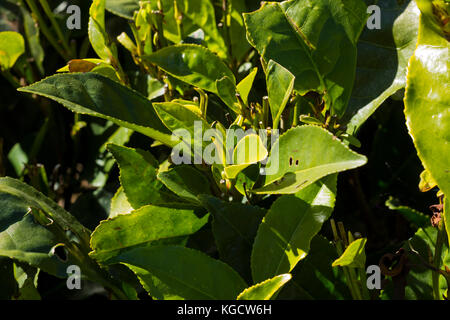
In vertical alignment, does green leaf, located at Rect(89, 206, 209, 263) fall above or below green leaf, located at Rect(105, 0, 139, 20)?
below

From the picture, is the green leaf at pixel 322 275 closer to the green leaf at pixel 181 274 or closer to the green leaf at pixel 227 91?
the green leaf at pixel 181 274

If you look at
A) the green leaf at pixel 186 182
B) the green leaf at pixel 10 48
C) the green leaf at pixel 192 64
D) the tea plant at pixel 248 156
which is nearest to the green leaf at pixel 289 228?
the tea plant at pixel 248 156

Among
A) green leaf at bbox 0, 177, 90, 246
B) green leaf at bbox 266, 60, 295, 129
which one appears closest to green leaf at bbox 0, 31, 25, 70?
green leaf at bbox 0, 177, 90, 246

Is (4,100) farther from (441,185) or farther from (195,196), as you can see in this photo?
(441,185)

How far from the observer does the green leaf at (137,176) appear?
2.98ft

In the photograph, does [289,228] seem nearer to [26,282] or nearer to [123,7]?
[26,282]

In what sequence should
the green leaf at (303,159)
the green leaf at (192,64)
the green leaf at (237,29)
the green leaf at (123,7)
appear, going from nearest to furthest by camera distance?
the green leaf at (303,159), the green leaf at (192,64), the green leaf at (237,29), the green leaf at (123,7)

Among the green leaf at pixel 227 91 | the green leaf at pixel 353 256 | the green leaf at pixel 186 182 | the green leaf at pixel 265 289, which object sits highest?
the green leaf at pixel 227 91

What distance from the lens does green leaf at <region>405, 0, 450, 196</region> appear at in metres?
0.72

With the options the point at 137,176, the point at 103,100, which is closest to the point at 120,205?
the point at 137,176

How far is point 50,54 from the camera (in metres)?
A: 1.40

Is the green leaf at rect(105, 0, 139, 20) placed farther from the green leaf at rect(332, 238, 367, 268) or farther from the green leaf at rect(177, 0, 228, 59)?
the green leaf at rect(332, 238, 367, 268)

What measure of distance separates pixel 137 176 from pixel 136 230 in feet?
0.31

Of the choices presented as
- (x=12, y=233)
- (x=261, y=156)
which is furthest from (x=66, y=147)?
(x=261, y=156)
